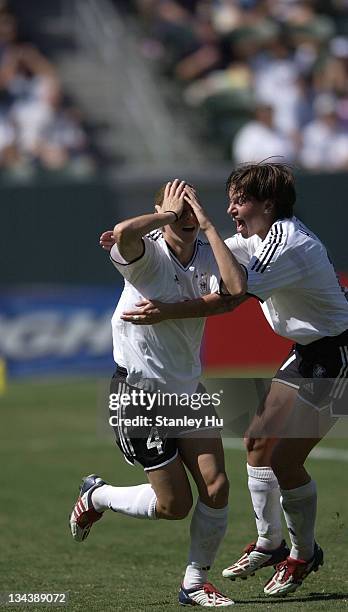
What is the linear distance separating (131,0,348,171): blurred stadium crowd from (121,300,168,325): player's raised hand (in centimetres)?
1219

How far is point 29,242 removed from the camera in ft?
58.3

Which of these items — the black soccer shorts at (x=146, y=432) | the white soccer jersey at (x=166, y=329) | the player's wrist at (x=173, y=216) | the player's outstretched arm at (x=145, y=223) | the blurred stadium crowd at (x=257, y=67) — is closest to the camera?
the player's outstretched arm at (x=145, y=223)

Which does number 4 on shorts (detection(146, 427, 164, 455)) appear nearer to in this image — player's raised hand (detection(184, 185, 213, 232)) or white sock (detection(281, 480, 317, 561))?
white sock (detection(281, 480, 317, 561))

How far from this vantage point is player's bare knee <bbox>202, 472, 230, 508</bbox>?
6297 mm

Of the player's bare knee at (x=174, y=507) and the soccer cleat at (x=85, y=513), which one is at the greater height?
the player's bare knee at (x=174, y=507)

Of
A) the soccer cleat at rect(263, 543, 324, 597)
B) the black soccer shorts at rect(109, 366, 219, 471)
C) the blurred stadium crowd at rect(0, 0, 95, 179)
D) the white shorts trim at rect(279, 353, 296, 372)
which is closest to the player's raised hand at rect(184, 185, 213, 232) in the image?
the black soccer shorts at rect(109, 366, 219, 471)

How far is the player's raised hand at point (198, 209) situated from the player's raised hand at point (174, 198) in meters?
0.03

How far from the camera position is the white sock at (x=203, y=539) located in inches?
251

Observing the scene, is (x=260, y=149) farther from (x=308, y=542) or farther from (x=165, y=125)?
(x=308, y=542)

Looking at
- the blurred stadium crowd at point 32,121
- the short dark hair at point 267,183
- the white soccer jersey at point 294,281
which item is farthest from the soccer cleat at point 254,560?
the blurred stadium crowd at point 32,121

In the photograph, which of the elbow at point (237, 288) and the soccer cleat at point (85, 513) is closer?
the elbow at point (237, 288)

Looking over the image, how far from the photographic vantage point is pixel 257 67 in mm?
19906

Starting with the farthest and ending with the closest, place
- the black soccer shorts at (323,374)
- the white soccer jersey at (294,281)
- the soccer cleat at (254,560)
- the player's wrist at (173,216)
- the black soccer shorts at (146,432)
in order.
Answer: the soccer cleat at (254,560) < the black soccer shorts at (323,374) < the black soccer shorts at (146,432) < the white soccer jersey at (294,281) < the player's wrist at (173,216)

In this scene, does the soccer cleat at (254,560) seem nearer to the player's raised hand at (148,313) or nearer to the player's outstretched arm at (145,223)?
the player's raised hand at (148,313)
